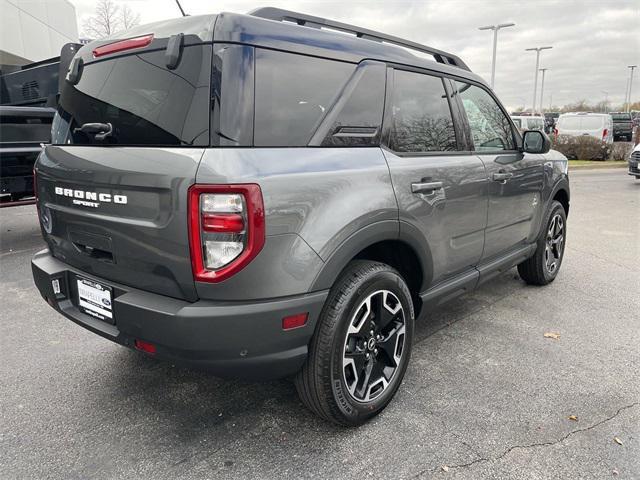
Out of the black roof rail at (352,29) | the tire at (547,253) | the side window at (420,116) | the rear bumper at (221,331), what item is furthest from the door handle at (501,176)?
the rear bumper at (221,331)

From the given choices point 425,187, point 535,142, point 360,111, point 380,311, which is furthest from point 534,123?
point 380,311

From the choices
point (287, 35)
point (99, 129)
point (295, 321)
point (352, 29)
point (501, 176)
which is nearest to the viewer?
point (295, 321)

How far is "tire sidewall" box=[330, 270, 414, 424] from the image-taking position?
227 cm

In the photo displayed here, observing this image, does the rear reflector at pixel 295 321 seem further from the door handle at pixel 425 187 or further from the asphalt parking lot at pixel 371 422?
the door handle at pixel 425 187

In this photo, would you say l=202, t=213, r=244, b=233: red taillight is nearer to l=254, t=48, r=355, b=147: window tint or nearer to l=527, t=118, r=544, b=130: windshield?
l=254, t=48, r=355, b=147: window tint

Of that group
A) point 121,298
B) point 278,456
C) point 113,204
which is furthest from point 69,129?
point 278,456

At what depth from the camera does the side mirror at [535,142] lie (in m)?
3.92

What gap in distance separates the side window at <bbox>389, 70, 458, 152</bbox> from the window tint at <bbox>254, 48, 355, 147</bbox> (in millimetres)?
491

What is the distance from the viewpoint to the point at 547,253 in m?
4.70

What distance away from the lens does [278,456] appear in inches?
89.8

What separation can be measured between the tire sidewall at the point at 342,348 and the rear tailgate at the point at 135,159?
28.4 inches

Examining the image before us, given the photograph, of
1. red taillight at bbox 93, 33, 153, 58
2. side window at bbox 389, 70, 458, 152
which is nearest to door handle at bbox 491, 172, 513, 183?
side window at bbox 389, 70, 458, 152

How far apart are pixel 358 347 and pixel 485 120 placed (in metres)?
2.11

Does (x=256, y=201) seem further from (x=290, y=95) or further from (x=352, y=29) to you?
(x=352, y=29)
